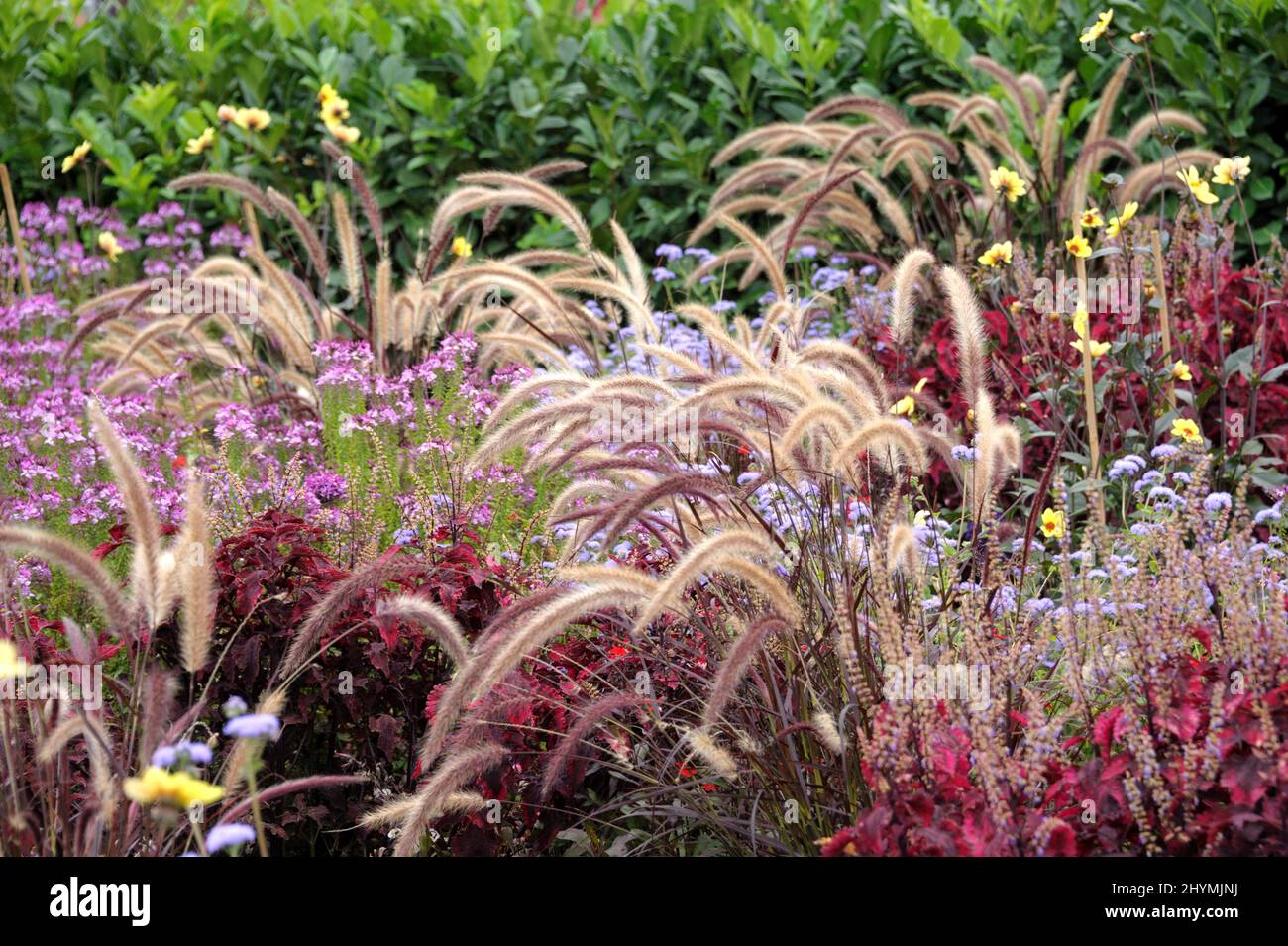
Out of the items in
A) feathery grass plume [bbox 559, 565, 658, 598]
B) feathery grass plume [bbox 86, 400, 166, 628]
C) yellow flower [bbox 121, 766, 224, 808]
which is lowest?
yellow flower [bbox 121, 766, 224, 808]

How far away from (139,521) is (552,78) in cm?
551

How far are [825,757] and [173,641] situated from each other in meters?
1.46

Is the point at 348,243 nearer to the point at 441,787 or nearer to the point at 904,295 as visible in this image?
the point at 904,295

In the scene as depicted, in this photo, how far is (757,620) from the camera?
2672mm

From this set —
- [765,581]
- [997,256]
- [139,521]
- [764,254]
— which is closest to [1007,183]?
[997,256]

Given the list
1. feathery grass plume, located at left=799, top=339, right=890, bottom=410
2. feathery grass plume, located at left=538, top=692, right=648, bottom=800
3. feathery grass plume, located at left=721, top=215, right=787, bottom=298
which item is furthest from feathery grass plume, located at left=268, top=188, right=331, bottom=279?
feathery grass plume, located at left=538, top=692, right=648, bottom=800

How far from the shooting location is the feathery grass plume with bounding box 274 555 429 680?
2873 millimetres

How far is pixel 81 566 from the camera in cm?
243

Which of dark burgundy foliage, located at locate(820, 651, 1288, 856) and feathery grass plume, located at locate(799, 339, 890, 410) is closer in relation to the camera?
dark burgundy foliage, located at locate(820, 651, 1288, 856)

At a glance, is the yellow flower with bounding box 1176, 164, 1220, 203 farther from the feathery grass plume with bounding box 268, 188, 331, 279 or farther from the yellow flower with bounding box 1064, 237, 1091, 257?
the feathery grass plume with bounding box 268, 188, 331, 279

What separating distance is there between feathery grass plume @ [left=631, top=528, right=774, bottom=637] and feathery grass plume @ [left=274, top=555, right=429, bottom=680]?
2.04ft

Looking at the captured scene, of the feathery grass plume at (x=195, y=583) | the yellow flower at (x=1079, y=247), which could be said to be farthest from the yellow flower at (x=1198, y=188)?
the feathery grass plume at (x=195, y=583)
